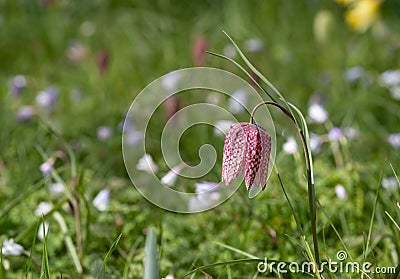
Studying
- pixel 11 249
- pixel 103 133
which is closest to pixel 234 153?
pixel 11 249

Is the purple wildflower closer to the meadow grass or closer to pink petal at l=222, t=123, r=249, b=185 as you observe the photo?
the meadow grass

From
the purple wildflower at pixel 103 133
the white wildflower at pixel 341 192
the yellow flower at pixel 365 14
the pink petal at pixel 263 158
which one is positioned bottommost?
the pink petal at pixel 263 158

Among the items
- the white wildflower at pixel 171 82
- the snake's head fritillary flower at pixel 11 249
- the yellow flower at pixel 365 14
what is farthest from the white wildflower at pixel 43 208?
the yellow flower at pixel 365 14

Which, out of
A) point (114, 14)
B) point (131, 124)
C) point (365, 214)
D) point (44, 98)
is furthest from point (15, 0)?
point (365, 214)

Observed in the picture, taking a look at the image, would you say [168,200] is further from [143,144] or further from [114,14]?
[114,14]

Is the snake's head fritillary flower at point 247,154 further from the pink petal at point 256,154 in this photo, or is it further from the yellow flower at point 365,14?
the yellow flower at point 365,14
